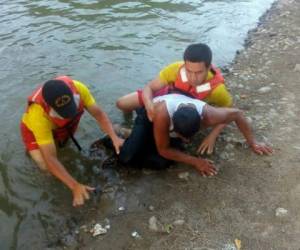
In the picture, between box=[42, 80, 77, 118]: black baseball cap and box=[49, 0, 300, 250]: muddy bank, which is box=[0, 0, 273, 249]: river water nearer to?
box=[49, 0, 300, 250]: muddy bank

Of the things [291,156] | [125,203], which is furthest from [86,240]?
[291,156]

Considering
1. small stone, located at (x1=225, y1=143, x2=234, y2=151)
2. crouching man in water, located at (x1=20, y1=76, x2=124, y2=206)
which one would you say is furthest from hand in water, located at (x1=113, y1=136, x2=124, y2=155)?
small stone, located at (x1=225, y1=143, x2=234, y2=151)

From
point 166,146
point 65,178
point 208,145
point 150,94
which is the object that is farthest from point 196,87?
point 65,178

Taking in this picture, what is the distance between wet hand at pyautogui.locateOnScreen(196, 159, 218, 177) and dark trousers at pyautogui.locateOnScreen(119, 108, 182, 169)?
0.38 m

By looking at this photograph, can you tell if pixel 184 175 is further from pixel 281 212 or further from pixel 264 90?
pixel 264 90

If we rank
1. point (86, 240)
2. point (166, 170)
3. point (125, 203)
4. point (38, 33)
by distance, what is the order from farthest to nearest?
point (38, 33) < point (166, 170) < point (125, 203) < point (86, 240)

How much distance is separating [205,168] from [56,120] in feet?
5.16

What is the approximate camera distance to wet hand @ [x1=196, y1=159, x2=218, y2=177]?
4.36m

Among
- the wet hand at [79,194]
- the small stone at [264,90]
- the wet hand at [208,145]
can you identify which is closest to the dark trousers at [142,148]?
the wet hand at [208,145]

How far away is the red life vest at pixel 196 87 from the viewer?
4.58 m

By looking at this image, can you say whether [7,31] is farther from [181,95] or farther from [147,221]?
[147,221]

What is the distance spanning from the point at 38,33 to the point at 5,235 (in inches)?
200

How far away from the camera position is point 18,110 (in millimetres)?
6090

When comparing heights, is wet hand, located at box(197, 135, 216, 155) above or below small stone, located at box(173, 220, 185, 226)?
above
